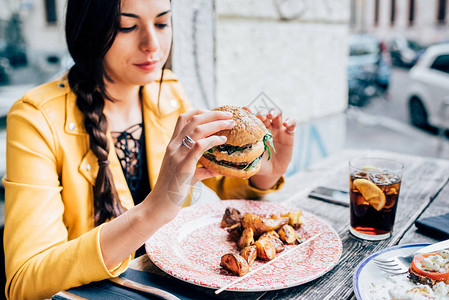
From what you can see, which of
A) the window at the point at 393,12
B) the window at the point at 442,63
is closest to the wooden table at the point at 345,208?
the window at the point at 442,63

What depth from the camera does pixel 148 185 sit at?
1.84 meters

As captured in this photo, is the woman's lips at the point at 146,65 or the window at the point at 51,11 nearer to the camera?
the woman's lips at the point at 146,65

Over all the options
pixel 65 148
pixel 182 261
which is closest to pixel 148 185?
pixel 65 148

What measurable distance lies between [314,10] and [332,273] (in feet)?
11.3

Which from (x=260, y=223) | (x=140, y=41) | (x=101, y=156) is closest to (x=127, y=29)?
(x=140, y=41)

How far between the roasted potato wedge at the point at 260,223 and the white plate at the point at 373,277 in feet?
1.04

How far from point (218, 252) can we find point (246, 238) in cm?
10

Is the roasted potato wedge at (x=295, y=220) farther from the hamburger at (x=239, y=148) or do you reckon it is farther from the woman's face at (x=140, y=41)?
the woman's face at (x=140, y=41)

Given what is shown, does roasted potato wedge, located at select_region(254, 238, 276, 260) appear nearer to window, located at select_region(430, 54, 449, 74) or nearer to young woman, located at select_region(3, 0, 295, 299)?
young woman, located at select_region(3, 0, 295, 299)

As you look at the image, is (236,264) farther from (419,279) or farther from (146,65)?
(146,65)

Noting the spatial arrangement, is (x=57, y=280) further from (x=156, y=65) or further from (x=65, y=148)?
(x=156, y=65)

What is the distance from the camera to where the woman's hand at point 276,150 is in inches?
60.1

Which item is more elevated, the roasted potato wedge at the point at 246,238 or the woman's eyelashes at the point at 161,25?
Result: the woman's eyelashes at the point at 161,25

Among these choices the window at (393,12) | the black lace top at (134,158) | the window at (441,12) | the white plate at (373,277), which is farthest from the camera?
the window at (393,12)
